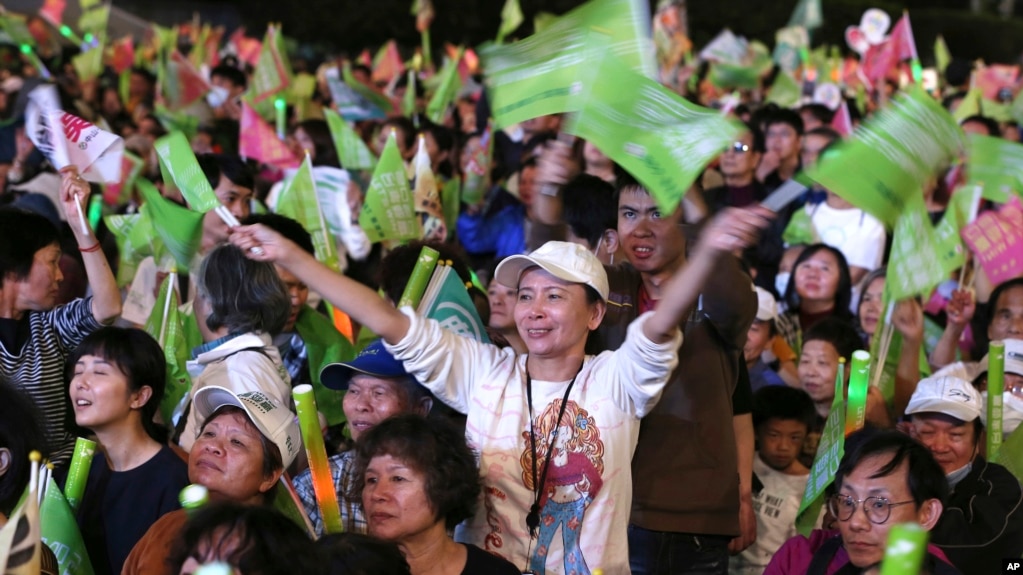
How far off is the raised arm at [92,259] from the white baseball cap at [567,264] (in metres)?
1.31

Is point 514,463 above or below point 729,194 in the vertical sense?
below

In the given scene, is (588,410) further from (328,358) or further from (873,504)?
(328,358)


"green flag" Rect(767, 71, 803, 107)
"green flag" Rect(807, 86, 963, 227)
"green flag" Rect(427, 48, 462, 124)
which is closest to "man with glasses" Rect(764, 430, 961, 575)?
"green flag" Rect(807, 86, 963, 227)

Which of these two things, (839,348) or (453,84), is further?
(453,84)

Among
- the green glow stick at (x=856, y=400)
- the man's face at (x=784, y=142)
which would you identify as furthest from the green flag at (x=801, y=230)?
the green glow stick at (x=856, y=400)

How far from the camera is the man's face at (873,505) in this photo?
2.88 meters

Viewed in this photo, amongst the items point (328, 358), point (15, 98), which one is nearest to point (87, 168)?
point (328, 358)

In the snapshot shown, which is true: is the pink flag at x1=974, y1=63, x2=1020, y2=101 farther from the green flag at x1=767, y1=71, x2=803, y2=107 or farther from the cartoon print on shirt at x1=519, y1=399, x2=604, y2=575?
the cartoon print on shirt at x1=519, y1=399, x2=604, y2=575

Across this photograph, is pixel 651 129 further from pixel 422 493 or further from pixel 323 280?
pixel 422 493

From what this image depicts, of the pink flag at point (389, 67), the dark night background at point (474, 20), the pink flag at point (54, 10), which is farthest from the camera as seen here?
the dark night background at point (474, 20)

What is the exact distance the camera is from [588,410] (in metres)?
2.98

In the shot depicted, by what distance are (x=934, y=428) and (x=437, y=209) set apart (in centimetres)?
251

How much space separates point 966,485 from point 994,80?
369 inches

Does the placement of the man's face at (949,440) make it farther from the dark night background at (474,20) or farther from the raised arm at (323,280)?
the dark night background at (474,20)
